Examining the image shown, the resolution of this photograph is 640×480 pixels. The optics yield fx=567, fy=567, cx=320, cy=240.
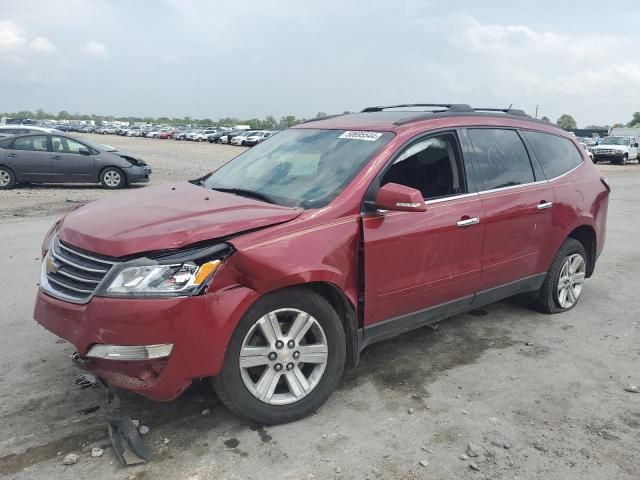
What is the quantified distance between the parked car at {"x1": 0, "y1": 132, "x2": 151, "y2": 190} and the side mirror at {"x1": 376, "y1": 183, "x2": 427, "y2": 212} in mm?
12746

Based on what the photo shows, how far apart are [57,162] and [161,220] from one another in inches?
502

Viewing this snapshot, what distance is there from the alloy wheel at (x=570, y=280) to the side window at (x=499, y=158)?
3.47ft

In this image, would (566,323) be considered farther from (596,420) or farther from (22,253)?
(22,253)

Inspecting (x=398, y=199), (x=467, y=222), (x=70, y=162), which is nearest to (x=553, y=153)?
(x=467, y=222)

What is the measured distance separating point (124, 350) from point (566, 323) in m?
3.94

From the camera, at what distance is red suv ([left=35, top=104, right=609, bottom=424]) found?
9.46 ft

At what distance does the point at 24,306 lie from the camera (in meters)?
5.14

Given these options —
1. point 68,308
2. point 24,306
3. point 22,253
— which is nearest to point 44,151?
point 22,253

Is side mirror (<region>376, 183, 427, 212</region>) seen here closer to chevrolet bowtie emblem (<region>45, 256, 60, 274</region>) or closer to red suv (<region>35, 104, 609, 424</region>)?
red suv (<region>35, 104, 609, 424</region>)

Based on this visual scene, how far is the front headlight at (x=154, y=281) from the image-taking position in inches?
112

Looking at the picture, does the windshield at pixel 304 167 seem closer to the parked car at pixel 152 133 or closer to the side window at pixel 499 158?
the side window at pixel 499 158

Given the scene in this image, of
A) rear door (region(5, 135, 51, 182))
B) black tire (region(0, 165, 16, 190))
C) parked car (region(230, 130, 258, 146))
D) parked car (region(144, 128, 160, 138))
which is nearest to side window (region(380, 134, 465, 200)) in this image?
rear door (region(5, 135, 51, 182))

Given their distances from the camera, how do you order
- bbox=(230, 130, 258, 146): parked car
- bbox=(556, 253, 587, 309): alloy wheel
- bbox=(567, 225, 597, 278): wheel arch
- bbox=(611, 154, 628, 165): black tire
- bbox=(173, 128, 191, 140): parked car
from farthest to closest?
bbox=(173, 128, 191, 140): parked car < bbox=(230, 130, 258, 146): parked car < bbox=(611, 154, 628, 165): black tire < bbox=(567, 225, 597, 278): wheel arch < bbox=(556, 253, 587, 309): alloy wheel

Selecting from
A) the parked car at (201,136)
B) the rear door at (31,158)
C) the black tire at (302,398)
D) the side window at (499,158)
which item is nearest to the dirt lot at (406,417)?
the black tire at (302,398)
